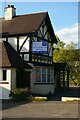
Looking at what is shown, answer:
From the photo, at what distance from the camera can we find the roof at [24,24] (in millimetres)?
29500

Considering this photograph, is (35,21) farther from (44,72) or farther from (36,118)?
(36,118)

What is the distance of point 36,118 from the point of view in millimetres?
14930

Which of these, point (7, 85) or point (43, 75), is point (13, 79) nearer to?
point (7, 85)

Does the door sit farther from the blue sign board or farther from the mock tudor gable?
the blue sign board

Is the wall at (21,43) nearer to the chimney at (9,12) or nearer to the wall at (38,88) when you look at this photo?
the wall at (38,88)

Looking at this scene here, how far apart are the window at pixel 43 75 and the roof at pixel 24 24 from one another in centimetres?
406

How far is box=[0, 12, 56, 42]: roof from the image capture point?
1161 inches

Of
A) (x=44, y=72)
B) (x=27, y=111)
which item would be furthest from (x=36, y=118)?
(x=44, y=72)

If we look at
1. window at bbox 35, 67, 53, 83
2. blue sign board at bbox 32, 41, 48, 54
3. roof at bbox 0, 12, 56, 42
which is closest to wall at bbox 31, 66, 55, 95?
window at bbox 35, 67, 53, 83

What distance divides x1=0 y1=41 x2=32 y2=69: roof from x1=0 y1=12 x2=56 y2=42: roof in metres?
1.61

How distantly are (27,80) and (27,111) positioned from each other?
1156cm

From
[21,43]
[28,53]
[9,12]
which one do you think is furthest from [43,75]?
[9,12]

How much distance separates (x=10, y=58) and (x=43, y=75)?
5.34 metres

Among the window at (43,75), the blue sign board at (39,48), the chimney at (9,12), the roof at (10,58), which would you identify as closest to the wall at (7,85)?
the roof at (10,58)
